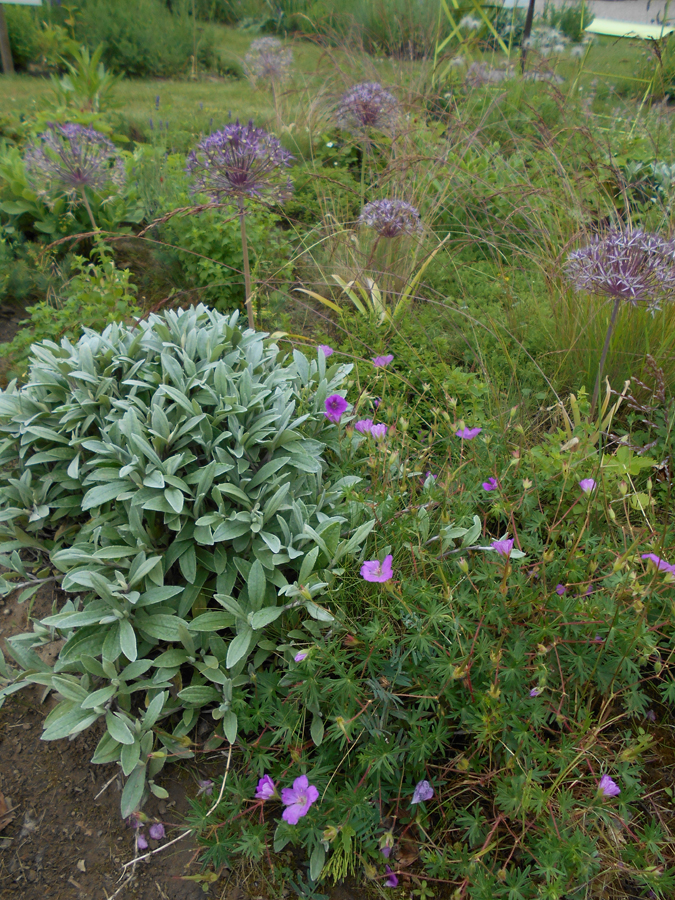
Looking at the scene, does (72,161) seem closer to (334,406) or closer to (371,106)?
(371,106)

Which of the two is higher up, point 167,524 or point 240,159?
point 240,159

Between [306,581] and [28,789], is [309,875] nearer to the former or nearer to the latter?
[306,581]

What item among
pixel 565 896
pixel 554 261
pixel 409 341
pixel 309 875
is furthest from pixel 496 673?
pixel 554 261

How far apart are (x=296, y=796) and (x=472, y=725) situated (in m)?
0.44

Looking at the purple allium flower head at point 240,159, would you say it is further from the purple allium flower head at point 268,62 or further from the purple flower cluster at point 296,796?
the purple allium flower head at point 268,62

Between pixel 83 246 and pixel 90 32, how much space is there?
21.4 ft

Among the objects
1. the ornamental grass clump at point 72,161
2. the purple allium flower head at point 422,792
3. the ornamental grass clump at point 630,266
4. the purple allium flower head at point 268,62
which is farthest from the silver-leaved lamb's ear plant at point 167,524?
the purple allium flower head at point 268,62

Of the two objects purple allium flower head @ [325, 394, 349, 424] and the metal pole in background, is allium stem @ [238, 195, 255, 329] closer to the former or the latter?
purple allium flower head @ [325, 394, 349, 424]

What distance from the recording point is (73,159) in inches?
121

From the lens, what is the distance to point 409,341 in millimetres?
2986

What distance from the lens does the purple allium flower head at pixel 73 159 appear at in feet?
10.1

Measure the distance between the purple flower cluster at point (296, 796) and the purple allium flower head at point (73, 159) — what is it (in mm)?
2914

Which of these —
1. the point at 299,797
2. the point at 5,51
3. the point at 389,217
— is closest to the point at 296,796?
the point at 299,797

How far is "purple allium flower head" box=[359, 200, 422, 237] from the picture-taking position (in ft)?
9.82
